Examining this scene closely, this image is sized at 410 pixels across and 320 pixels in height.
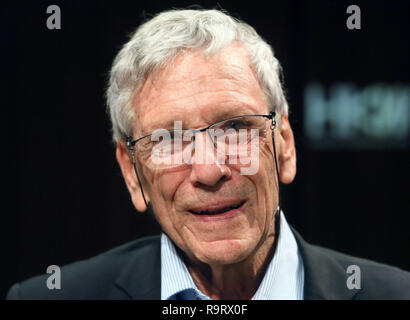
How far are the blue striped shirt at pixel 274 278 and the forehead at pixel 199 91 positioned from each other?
53 cm

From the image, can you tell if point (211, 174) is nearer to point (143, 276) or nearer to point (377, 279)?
point (143, 276)

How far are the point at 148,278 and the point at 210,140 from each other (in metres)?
0.64

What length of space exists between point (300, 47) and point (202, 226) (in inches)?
54.5

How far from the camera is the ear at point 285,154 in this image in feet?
5.84

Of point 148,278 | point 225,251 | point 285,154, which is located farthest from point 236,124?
point 148,278

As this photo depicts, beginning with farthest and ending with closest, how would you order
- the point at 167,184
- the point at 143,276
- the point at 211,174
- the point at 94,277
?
the point at 94,277
the point at 143,276
the point at 167,184
the point at 211,174

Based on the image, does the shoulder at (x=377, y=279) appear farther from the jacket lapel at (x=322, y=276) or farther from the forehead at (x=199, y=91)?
the forehead at (x=199, y=91)

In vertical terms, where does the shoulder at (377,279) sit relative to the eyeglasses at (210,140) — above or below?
below

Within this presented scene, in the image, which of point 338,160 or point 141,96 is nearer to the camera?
point 141,96

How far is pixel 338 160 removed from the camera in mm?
2576

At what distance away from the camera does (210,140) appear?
5.14 ft

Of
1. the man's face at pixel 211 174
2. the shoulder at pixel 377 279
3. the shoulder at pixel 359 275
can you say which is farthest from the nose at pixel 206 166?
the shoulder at pixel 377 279

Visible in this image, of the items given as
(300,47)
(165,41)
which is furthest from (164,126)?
(300,47)
